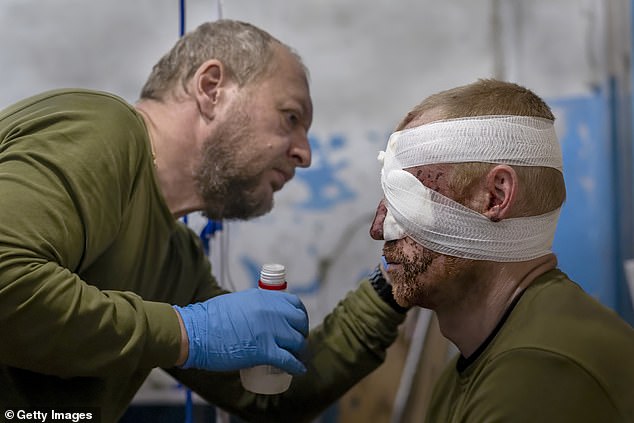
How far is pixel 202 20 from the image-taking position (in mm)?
1412

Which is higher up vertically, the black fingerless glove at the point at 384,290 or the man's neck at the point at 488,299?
the man's neck at the point at 488,299

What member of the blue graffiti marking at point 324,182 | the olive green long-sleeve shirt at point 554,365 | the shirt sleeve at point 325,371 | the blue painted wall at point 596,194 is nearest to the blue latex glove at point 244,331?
the shirt sleeve at point 325,371

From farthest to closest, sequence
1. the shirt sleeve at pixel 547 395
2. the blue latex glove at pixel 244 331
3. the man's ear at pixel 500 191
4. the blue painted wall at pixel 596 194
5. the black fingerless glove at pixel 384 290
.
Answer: the blue painted wall at pixel 596 194, the black fingerless glove at pixel 384 290, the blue latex glove at pixel 244 331, the man's ear at pixel 500 191, the shirt sleeve at pixel 547 395

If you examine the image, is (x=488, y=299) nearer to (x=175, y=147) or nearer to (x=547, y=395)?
(x=547, y=395)

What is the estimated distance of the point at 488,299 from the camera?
0.89 meters

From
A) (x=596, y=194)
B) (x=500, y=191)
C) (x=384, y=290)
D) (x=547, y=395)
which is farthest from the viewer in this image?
(x=596, y=194)

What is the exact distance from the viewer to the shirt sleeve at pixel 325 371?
1193 mm

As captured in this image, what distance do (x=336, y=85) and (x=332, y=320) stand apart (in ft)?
1.89

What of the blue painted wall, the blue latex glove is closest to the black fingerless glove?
the blue latex glove

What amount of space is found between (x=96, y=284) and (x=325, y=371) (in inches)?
17.8

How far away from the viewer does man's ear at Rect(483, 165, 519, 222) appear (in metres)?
0.82

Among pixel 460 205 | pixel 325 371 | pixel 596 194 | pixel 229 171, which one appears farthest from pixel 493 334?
pixel 596 194

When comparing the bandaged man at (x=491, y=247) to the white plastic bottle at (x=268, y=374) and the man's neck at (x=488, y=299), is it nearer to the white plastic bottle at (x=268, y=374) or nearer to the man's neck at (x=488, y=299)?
the man's neck at (x=488, y=299)

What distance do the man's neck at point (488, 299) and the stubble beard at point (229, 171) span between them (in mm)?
473
